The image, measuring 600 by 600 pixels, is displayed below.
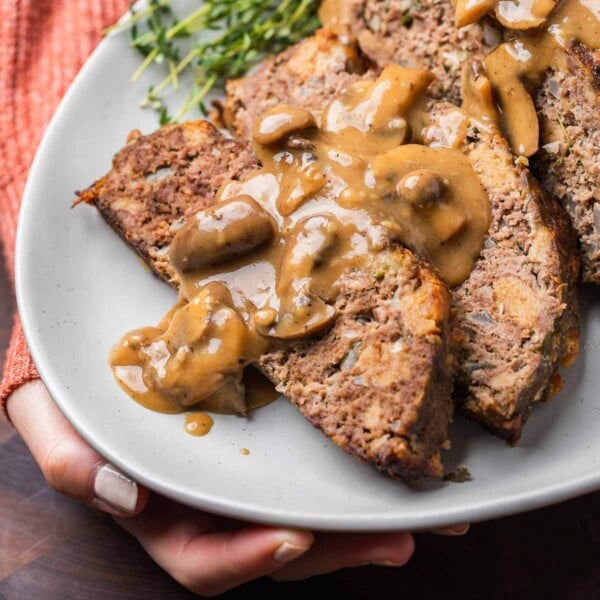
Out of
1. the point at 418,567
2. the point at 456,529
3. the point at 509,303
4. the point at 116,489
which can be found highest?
the point at 509,303

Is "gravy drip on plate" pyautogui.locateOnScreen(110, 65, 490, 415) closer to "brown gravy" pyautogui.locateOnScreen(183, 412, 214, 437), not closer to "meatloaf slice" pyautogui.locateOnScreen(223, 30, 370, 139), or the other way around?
"brown gravy" pyautogui.locateOnScreen(183, 412, 214, 437)

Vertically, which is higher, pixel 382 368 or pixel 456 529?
pixel 382 368

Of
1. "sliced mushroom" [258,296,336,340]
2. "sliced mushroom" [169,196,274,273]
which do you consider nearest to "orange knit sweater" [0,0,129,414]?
"sliced mushroom" [169,196,274,273]

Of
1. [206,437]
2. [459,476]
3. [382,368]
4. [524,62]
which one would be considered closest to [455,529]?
[459,476]

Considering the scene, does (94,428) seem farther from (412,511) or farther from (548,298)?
(548,298)

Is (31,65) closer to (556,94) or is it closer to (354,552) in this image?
(556,94)

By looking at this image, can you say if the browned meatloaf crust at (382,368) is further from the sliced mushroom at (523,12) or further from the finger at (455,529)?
the sliced mushroom at (523,12)
